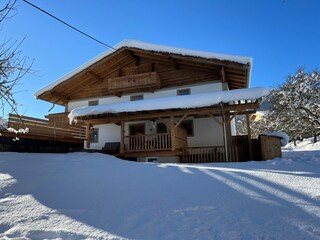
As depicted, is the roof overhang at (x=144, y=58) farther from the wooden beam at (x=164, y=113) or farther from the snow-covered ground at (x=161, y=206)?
the snow-covered ground at (x=161, y=206)

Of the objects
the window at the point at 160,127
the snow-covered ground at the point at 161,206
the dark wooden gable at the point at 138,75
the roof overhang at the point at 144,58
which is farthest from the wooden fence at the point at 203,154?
the snow-covered ground at the point at 161,206

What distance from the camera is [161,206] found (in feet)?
12.3

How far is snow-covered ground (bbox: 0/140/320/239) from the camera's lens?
298 centimetres

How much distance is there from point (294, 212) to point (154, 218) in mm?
1826

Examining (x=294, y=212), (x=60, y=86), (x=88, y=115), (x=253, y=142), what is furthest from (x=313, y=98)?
(x=294, y=212)

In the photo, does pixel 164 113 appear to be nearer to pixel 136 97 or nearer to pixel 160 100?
pixel 160 100

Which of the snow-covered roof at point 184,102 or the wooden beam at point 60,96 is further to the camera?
the wooden beam at point 60,96

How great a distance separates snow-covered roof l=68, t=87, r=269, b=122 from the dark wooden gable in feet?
9.58

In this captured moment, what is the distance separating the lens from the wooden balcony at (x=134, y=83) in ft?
50.8

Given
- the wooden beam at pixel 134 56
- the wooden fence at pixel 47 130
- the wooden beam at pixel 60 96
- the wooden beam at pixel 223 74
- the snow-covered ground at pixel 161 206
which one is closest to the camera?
the snow-covered ground at pixel 161 206

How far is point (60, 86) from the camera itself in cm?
1667

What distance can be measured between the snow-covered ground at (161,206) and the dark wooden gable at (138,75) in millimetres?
9731

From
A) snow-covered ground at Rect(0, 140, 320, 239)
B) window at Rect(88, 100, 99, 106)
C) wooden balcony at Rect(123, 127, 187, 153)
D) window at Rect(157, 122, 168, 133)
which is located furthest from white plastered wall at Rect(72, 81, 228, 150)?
snow-covered ground at Rect(0, 140, 320, 239)

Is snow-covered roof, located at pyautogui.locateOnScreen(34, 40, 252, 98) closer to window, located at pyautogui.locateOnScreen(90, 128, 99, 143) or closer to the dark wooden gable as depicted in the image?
the dark wooden gable
